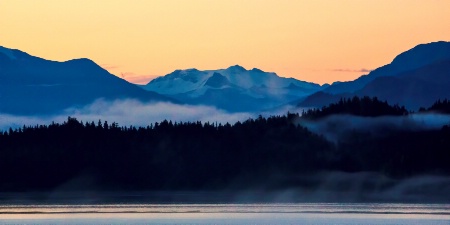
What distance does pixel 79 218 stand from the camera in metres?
189

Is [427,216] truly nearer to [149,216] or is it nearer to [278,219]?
[278,219]

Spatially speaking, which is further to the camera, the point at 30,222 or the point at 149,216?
the point at 149,216

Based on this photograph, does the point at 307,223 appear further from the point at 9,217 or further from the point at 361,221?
the point at 9,217

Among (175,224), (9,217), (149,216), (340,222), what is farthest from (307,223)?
(9,217)

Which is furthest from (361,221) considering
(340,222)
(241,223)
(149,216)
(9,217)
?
(9,217)

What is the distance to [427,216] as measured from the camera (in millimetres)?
192500

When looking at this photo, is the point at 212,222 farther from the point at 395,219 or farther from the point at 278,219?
the point at 395,219

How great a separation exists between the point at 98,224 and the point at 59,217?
71.4ft

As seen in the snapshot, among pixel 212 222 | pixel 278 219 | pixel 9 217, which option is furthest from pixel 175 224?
pixel 9 217

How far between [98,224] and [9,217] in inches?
928

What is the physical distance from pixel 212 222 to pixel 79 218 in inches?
853

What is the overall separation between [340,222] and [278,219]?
1137 centimetres

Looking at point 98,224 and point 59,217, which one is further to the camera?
point 59,217

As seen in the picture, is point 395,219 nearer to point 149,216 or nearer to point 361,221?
point 361,221
